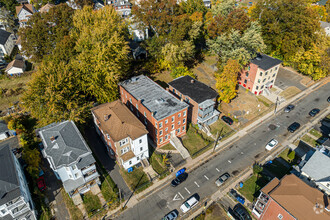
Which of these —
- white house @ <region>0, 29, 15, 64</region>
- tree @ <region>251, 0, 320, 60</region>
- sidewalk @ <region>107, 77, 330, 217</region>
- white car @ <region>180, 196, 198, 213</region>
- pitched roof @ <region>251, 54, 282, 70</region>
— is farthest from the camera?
white house @ <region>0, 29, 15, 64</region>

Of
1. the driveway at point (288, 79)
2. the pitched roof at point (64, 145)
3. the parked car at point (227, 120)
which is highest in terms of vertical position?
the pitched roof at point (64, 145)

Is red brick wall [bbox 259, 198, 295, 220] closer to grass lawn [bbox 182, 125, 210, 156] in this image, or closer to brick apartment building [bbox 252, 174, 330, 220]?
brick apartment building [bbox 252, 174, 330, 220]

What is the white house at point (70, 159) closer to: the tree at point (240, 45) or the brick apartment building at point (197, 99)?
the brick apartment building at point (197, 99)

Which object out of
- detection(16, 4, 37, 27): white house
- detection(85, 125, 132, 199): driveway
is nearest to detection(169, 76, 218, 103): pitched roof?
detection(85, 125, 132, 199): driveway

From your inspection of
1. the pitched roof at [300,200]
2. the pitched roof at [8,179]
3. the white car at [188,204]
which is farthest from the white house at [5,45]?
the pitched roof at [300,200]

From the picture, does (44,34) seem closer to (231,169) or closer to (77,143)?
(77,143)

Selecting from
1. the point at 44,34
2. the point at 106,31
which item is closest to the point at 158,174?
the point at 106,31

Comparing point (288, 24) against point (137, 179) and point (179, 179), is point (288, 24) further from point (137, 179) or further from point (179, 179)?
point (137, 179)
